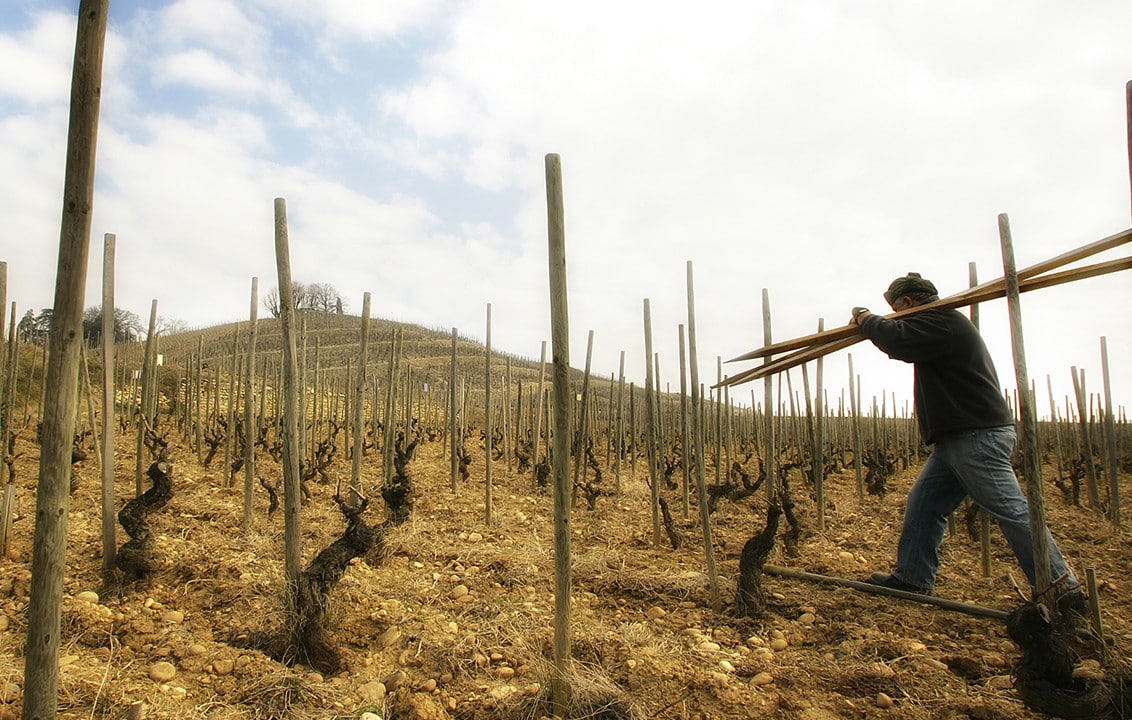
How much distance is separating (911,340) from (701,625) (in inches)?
77.0

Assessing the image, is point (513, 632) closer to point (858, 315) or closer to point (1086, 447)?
point (858, 315)

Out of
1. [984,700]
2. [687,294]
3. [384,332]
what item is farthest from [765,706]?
[384,332]

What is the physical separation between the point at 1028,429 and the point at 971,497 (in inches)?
42.4

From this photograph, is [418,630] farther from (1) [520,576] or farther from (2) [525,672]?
(1) [520,576]

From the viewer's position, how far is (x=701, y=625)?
11.6 ft

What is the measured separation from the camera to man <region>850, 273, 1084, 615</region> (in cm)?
322

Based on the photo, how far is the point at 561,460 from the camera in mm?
2494

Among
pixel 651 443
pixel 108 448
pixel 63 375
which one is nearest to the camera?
pixel 63 375

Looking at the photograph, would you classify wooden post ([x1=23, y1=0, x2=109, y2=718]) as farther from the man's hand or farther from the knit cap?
the knit cap

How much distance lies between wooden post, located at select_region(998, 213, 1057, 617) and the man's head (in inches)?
45.7

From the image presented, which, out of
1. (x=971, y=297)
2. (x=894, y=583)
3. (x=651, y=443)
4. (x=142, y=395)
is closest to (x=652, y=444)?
(x=651, y=443)

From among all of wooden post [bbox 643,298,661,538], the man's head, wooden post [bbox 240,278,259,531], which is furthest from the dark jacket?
wooden post [bbox 240,278,259,531]

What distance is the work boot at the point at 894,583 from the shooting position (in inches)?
151

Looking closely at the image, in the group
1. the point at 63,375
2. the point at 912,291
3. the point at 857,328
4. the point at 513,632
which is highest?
the point at 912,291
